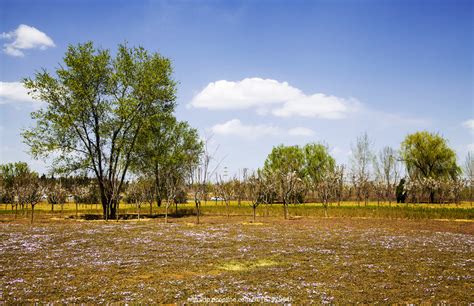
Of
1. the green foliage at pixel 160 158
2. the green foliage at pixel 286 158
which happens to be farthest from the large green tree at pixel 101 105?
the green foliage at pixel 286 158

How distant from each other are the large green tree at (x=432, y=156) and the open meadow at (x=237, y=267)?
6521 cm

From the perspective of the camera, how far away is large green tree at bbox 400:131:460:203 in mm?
83875

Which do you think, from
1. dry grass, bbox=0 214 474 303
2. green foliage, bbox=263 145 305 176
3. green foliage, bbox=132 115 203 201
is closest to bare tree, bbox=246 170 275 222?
green foliage, bbox=132 115 203 201

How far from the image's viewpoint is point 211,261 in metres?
16.8

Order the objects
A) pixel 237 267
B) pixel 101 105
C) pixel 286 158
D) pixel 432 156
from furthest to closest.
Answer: pixel 286 158 < pixel 432 156 < pixel 101 105 < pixel 237 267

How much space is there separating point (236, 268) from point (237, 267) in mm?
225

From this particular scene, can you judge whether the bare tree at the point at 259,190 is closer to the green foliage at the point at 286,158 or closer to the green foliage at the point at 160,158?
the green foliage at the point at 160,158

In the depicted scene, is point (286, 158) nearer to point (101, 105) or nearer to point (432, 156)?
point (432, 156)

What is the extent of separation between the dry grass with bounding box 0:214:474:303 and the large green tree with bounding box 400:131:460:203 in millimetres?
66609

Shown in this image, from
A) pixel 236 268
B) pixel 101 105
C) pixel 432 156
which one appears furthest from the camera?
pixel 432 156

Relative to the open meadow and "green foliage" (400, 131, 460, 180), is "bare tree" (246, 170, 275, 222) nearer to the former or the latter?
the open meadow

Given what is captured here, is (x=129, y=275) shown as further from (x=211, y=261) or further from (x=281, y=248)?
(x=281, y=248)

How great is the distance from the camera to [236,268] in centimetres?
1531

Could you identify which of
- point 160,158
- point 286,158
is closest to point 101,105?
point 160,158
